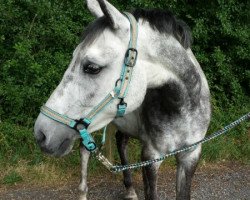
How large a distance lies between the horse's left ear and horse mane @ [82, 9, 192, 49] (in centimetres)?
4

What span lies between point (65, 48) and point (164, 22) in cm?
367

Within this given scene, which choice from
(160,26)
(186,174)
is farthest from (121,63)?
(186,174)

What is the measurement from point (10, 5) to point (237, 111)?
12.8ft

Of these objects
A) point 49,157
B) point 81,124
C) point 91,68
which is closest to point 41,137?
point 81,124

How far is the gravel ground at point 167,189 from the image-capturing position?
4121mm

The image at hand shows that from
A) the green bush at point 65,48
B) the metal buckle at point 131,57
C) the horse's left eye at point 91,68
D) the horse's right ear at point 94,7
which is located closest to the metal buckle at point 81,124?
the horse's left eye at point 91,68

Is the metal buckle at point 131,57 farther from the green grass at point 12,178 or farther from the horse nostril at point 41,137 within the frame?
the green grass at point 12,178

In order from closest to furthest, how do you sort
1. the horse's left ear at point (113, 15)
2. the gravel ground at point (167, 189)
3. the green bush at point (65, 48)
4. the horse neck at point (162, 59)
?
the horse's left ear at point (113, 15) < the horse neck at point (162, 59) < the gravel ground at point (167, 189) < the green bush at point (65, 48)

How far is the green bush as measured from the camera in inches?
206

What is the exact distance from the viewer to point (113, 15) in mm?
2055

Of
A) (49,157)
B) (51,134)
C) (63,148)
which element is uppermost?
(51,134)

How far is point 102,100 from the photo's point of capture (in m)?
2.13

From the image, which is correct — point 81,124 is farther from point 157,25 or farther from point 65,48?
point 65,48

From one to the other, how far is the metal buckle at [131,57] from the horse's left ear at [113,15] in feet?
0.48
